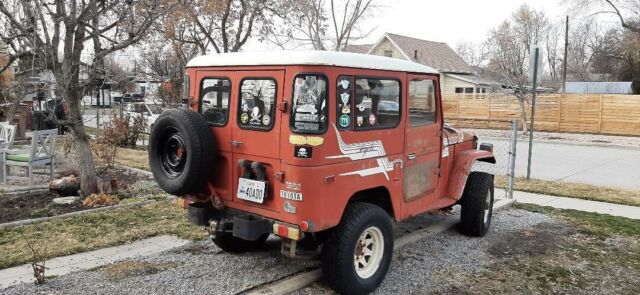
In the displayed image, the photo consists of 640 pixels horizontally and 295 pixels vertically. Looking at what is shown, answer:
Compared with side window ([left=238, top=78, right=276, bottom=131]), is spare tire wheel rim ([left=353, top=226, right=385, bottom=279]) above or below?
below

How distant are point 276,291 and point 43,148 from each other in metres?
6.11

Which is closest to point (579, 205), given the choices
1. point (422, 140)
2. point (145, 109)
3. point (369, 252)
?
point (422, 140)

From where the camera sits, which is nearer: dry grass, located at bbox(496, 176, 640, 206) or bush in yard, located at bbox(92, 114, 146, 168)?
dry grass, located at bbox(496, 176, 640, 206)

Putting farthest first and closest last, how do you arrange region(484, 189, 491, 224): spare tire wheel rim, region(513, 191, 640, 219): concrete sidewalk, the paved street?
the paved street → region(513, 191, 640, 219): concrete sidewalk → region(484, 189, 491, 224): spare tire wheel rim

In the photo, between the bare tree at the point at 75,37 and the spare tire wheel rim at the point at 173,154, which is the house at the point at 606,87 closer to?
the bare tree at the point at 75,37

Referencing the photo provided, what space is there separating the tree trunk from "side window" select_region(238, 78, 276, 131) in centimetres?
388

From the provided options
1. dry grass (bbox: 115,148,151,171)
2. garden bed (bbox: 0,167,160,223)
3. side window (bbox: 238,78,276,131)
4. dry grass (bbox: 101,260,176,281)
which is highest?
side window (bbox: 238,78,276,131)

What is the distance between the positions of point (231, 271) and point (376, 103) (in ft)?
6.61

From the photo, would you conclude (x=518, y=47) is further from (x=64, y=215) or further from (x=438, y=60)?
(x=64, y=215)

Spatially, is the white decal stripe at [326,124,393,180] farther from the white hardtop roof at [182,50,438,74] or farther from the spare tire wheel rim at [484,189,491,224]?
the spare tire wheel rim at [484,189,491,224]

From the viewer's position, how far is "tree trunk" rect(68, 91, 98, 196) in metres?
7.14

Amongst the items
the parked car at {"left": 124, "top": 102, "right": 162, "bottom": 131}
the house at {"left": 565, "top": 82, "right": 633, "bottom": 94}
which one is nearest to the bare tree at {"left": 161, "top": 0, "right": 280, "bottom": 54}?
the parked car at {"left": 124, "top": 102, "right": 162, "bottom": 131}

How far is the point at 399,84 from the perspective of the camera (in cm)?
474

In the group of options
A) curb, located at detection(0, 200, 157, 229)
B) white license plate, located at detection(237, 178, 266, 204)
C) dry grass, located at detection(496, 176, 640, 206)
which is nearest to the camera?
white license plate, located at detection(237, 178, 266, 204)
